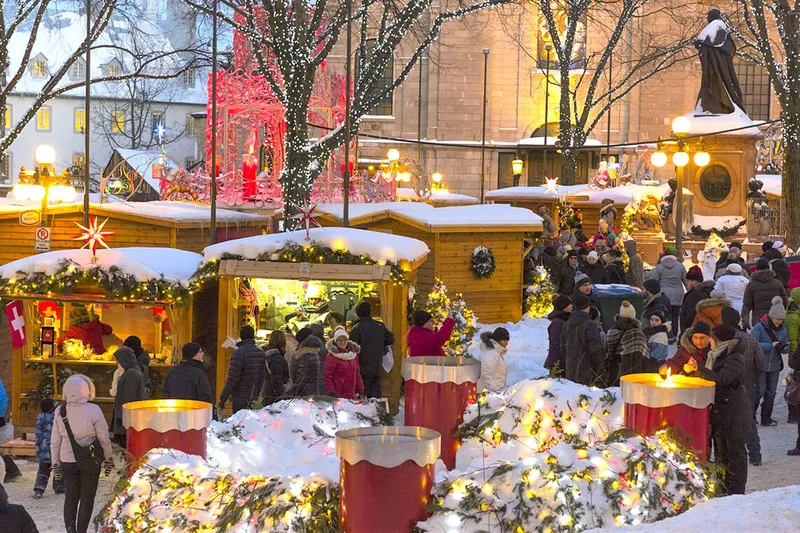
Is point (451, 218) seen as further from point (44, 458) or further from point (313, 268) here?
point (44, 458)

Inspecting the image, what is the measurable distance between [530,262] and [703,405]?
544 inches

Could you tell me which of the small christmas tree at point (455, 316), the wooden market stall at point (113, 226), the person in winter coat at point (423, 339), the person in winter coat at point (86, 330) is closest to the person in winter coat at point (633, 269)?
the small christmas tree at point (455, 316)

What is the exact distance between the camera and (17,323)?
1366 cm

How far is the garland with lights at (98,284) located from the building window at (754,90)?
152 ft

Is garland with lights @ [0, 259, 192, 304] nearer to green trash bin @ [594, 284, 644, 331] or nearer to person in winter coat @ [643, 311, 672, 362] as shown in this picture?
person in winter coat @ [643, 311, 672, 362]

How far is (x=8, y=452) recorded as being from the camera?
12.9m

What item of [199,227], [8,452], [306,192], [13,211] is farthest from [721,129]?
[8,452]

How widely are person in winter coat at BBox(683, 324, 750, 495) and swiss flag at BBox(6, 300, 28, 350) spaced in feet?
25.2

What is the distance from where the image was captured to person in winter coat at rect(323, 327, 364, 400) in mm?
12086

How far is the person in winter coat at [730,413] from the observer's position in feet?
31.6

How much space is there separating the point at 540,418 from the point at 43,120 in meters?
65.1

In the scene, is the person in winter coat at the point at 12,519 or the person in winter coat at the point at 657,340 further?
the person in winter coat at the point at 657,340

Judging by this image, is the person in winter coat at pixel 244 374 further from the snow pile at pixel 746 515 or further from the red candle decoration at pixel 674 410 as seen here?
the snow pile at pixel 746 515

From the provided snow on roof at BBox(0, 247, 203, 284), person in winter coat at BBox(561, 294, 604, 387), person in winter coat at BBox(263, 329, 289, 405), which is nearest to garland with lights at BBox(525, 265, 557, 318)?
person in winter coat at BBox(561, 294, 604, 387)
